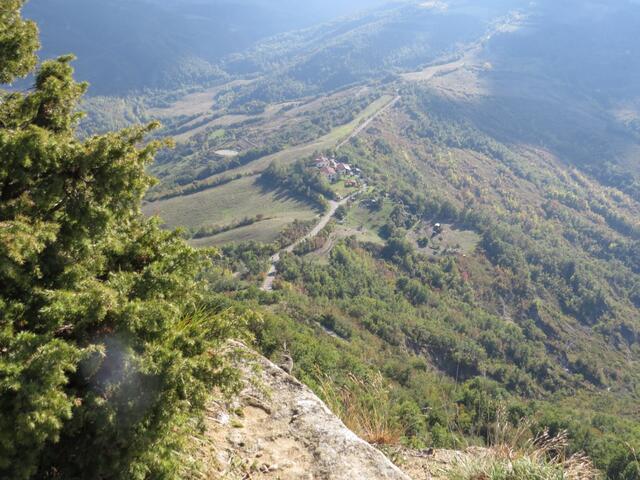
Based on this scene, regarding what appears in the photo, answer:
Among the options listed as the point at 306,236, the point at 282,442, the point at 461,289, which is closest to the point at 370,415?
the point at 282,442

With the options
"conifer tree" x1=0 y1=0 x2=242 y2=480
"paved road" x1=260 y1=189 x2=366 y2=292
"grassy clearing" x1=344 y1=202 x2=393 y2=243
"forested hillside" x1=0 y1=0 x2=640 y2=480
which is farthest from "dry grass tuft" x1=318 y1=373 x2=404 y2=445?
"grassy clearing" x1=344 y1=202 x2=393 y2=243

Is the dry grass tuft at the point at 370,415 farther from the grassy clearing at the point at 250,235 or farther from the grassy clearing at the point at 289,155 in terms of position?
the grassy clearing at the point at 289,155

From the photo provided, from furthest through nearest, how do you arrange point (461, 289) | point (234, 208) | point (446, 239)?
point (234, 208), point (446, 239), point (461, 289)

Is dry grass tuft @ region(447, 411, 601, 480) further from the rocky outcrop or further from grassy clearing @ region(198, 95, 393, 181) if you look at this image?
grassy clearing @ region(198, 95, 393, 181)

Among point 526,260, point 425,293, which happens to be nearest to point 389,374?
point 425,293

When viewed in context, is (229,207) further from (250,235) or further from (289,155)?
(289,155)

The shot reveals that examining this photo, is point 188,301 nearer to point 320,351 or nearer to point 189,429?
point 189,429
